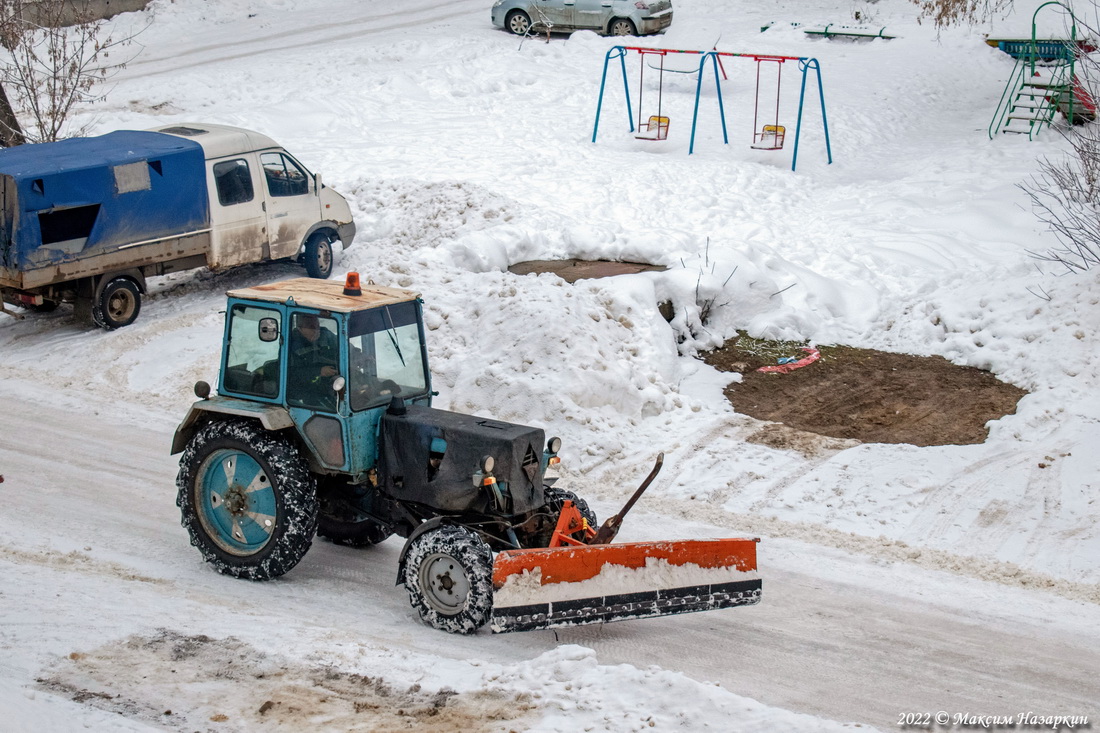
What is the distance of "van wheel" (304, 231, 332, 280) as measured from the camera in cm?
1546

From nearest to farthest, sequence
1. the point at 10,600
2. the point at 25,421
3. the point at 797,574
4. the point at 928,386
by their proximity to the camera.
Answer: the point at 10,600 → the point at 797,574 → the point at 25,421 → the point at 928,386

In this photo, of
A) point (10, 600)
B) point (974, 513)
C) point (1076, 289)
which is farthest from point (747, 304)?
point (10, 600)

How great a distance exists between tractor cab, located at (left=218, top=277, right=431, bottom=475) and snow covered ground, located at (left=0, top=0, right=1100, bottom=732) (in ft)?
3.76

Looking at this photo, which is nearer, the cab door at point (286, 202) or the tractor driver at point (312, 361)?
the tractor driver at point (312, 361)

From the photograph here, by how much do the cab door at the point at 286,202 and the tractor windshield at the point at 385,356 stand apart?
7811mm

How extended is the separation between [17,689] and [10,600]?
1.33 m

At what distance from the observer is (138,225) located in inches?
535

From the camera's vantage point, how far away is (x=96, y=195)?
13.0 metres

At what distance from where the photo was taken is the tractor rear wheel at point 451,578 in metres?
6.79

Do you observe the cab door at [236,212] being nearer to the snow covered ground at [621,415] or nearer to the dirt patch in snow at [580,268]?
the snow covered ground at [621,415]

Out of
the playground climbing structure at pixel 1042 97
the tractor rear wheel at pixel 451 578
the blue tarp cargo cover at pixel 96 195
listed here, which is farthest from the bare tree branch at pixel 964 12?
the tractor rear wheel at pixel 451 578

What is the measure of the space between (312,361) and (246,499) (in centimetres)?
107

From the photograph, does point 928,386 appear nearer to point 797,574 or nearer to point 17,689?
point 797,574

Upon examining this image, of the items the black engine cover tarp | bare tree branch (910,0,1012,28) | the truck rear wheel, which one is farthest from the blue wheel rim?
bare tree branch (910,0,1012,28)
